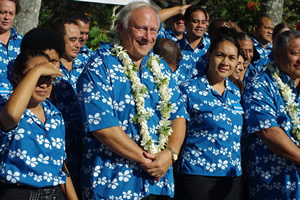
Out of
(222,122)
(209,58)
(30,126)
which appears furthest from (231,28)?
(30,126)

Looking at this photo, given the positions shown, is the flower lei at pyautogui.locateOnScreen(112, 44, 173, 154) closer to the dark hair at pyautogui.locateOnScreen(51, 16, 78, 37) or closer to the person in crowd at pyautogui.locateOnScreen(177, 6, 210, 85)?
the dark hair at pyautogui.locateOnScreen(51, 16, 78, 37)

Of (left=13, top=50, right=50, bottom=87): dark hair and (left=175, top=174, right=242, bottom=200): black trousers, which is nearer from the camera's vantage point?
(left=13, top=50, right=50, bottom=87): dark hair

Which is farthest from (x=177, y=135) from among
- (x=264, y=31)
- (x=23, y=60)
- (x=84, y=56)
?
(x=264, y=31)

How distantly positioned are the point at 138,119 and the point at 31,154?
0.80 metres

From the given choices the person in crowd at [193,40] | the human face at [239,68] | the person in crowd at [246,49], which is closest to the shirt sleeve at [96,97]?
the human face at [239,68]

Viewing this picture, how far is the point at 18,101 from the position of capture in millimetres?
3287

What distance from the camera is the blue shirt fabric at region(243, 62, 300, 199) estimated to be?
14.8 feet

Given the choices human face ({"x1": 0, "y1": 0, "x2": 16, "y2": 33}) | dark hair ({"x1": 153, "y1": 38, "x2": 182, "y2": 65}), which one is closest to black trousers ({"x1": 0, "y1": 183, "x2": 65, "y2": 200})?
human face ({"x1": 0, "y1": 0, "x2": 16, "y2": 33})

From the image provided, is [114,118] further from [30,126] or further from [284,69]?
[284,69]

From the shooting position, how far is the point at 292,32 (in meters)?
4.68

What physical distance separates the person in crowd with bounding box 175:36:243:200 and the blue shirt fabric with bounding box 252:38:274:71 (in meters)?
2.08

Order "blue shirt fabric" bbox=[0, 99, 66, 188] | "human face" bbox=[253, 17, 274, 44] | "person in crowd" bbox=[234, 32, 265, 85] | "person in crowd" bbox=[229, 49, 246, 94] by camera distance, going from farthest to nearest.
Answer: "human face" bbox=[253, 17, 274, 44]
"person in crowd" bbox=[234, 32, 265, 85]
"person in crowd" bbox=[229, 49, 246, 94]
"blue shirt fabric" bbox=[0, 99, 66, 188]

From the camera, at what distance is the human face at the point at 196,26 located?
667 cm

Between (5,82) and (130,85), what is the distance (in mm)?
1199
